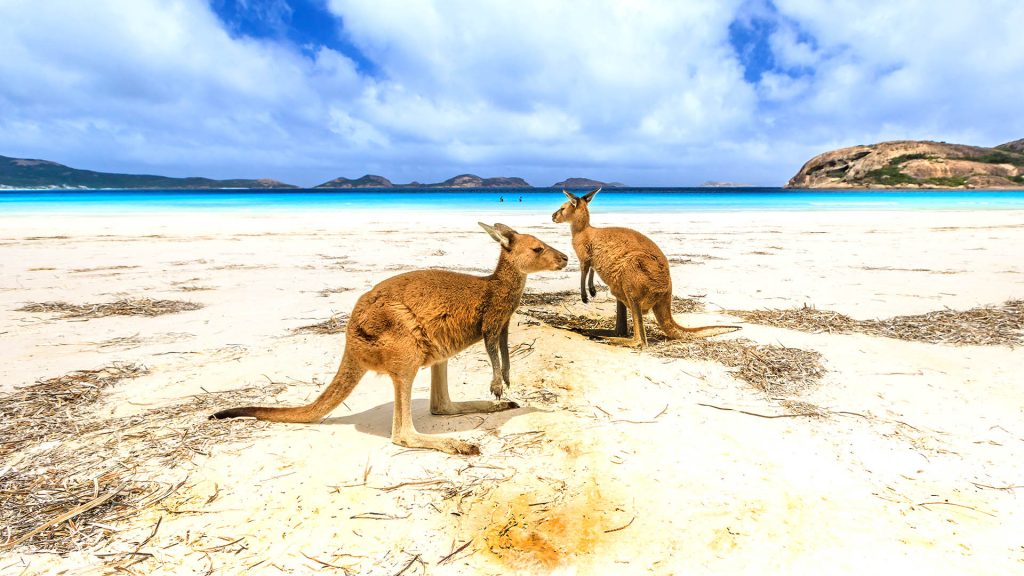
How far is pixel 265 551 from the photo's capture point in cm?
245

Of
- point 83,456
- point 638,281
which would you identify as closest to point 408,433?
point 83,456

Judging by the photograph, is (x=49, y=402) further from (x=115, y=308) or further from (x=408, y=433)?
(x=115, y=308)

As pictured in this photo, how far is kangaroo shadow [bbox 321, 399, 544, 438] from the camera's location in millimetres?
3657

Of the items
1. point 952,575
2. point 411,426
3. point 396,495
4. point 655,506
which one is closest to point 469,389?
point 411,426

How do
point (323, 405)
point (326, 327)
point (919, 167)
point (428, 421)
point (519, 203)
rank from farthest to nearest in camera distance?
point (919, 167) → point (519, 203) → point (326, 327) → point (428, 421) → point (323, 405)

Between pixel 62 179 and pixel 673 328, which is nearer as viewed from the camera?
pixel 673 328

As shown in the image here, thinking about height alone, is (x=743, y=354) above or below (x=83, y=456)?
above

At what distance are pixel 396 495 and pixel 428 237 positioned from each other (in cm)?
1493

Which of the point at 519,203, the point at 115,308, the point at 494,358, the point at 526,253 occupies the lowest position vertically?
the point at 115,308

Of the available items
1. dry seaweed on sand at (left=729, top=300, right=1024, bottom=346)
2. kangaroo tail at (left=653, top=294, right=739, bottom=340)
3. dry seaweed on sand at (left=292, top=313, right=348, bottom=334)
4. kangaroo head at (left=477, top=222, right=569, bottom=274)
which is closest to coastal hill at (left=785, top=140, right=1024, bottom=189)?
dry seaweed on sand at (left=729, top=300, right=1024, bottom=346)

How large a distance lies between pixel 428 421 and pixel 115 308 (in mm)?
5734

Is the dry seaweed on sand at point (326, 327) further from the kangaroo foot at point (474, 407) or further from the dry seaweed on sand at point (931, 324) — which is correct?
the dry seaweed on sand at point (931, 324)

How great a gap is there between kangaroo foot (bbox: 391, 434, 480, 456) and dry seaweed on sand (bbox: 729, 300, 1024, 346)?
15.0 feet

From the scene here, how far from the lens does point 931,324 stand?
5.94 meters
